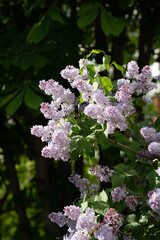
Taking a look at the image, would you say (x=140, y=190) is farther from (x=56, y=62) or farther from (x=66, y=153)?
(x=56, y=62)

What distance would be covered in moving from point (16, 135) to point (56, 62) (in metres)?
1.84

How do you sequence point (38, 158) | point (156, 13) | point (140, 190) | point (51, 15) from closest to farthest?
1. point (140, 190)
2. point (51, 15)
3. point (156, 13)
4. point (38, 158)

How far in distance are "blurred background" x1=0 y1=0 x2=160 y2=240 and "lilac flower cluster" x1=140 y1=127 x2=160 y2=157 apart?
1380mm

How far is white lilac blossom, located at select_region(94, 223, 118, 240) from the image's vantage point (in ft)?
4.93

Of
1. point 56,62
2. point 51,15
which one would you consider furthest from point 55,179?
point 51,15

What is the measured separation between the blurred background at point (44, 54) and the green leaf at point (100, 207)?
1.38 metres

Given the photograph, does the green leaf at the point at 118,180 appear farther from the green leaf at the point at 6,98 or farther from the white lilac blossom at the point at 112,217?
the green leaf at the point at 6,98

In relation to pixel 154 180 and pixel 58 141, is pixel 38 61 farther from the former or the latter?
pixel 154 180

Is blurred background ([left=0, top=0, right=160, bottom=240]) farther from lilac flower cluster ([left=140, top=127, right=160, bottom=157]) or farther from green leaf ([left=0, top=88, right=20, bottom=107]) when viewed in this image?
lilac flower cluster ([left=140, top=127, right=160, bottom=157])

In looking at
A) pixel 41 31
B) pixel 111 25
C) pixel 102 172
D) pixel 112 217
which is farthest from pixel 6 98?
pixel 112 217

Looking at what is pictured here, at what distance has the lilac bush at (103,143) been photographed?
1.56 metres

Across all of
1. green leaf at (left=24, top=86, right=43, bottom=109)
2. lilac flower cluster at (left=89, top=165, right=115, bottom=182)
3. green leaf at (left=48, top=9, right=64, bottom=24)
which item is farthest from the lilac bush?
green leaf at (left=48, top=9, right=64, bottom=24)

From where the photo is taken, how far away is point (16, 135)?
16.9ft

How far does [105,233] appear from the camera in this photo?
4.98ft
